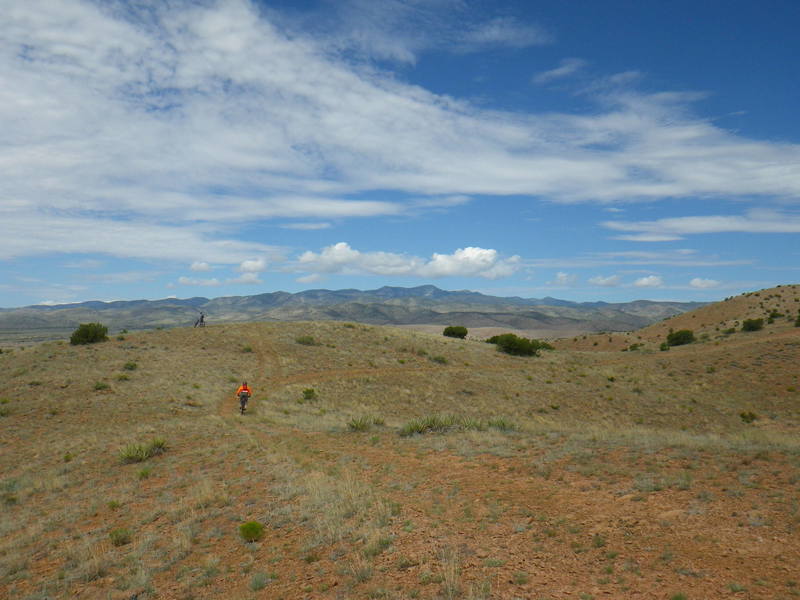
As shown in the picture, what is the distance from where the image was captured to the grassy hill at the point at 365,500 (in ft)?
27.8

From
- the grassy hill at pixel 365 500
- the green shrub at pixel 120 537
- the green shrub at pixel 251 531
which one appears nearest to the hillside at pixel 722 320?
the grassy hill at pixel 365 500

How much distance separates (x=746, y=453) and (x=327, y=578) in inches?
495

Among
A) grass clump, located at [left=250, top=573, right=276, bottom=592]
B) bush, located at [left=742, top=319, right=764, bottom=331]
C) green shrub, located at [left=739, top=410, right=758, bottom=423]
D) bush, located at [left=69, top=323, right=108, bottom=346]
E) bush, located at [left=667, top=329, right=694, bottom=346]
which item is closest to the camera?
grass clump, located at [left=250, top=573, right=276, bottom=592]

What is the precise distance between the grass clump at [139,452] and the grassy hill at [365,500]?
106mm

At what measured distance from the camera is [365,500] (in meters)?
12.2

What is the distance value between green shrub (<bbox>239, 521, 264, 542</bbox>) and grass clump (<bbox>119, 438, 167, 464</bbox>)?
10658 mm

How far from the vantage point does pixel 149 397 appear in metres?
30.9

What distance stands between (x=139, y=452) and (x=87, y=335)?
1282 inches

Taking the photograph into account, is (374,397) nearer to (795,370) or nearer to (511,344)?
(511,344)

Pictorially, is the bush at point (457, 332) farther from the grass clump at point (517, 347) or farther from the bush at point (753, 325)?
the bush at point (753, 325)

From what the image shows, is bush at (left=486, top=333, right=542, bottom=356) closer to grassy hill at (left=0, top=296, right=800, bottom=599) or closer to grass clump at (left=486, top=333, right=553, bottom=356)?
grass clump at (left=486, top=333, right=553, bottom=356)

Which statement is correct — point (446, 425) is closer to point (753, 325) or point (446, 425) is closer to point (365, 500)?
point (365, 500)

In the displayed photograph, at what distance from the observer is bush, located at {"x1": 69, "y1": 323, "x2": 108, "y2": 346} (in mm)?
44594

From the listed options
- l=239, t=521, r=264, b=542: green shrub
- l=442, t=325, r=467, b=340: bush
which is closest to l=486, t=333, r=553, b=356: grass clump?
l=442, t=325, r=467, b=340: bush
